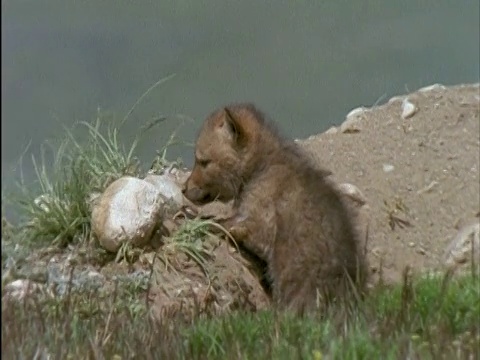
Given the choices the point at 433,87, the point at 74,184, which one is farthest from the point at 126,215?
the point at 433,87

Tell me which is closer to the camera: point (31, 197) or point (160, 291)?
point (160, 291)

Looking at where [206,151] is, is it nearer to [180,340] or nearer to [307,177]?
[307,177]

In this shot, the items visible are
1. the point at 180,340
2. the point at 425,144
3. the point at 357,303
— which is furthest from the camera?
the point at 425,144

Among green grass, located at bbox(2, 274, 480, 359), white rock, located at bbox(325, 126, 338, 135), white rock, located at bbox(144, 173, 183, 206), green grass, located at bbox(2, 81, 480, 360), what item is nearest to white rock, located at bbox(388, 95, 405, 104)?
white rock, located at bbox(325, 126, 338, 135)

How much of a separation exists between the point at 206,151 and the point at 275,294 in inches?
52.3

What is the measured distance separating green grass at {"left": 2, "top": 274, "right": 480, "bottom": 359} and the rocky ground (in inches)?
71.6

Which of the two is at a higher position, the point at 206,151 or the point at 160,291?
the point at 206,151

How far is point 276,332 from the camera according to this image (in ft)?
14.5

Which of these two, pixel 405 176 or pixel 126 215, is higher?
pixel 126 215

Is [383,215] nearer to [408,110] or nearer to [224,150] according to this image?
[408,110]

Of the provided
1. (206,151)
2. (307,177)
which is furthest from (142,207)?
(307,177)

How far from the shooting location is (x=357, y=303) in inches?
193

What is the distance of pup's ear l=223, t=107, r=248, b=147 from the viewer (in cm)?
791

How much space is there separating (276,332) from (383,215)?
4809 mm
